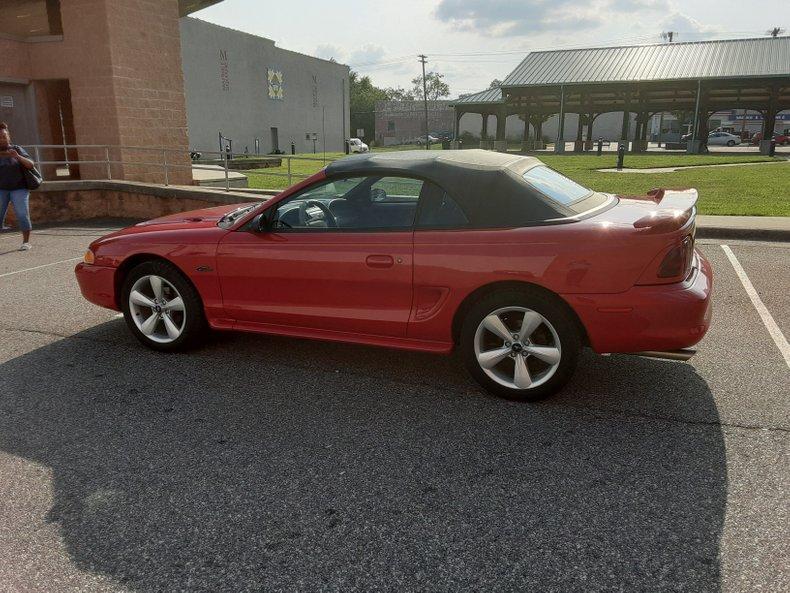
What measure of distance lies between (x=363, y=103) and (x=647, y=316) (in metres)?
111

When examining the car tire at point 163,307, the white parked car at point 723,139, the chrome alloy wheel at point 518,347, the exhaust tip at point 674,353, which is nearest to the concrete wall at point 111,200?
the car tire at point 163,307

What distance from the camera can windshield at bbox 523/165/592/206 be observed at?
159 inches

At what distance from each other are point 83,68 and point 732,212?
14783mm

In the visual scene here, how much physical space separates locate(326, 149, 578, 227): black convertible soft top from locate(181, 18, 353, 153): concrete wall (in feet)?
133

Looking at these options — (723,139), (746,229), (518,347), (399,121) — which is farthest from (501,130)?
(399,121)

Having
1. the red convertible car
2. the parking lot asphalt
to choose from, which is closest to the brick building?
the red convertible car

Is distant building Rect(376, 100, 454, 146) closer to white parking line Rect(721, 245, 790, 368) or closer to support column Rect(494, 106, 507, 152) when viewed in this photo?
support column Rect(494, 106, 507, 152)

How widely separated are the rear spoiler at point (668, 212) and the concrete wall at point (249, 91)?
4104 cm

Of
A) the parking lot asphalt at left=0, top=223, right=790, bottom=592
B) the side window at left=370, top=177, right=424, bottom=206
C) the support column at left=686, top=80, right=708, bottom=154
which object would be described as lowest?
the parking lot asphalt at left=0, top=223, right=790, bottom=592

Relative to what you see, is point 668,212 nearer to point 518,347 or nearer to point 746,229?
point 518,347

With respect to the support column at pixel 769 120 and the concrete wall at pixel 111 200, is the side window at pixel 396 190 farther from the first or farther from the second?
the support column at pixel 769 120

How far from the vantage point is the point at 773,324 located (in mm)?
5375

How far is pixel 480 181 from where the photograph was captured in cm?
399

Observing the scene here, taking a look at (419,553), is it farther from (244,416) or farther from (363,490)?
(244,416)
